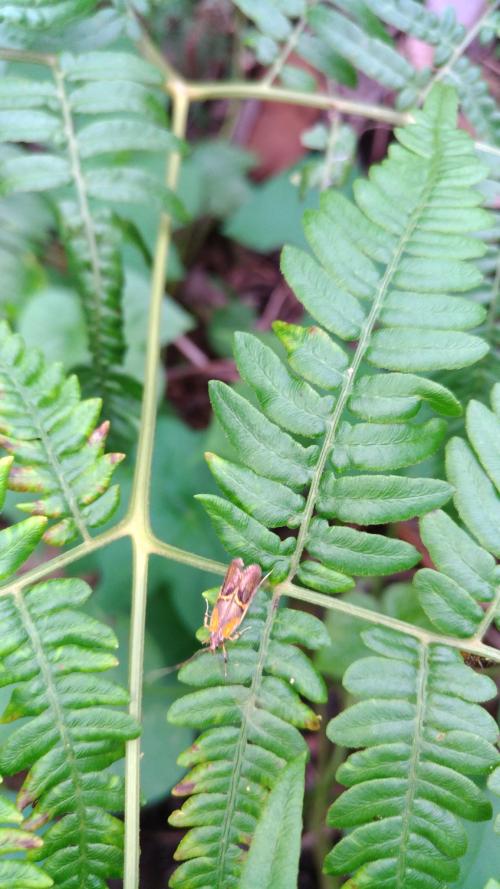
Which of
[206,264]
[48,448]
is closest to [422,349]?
[48,448]

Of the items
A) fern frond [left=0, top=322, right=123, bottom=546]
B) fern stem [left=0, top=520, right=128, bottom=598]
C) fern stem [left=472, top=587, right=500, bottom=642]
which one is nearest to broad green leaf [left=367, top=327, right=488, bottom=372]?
fern stem [left=472, top=587, right=500, bottom=642]

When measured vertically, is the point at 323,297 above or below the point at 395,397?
above

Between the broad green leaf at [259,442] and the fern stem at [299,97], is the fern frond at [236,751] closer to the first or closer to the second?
the broad green leaf at [259,442]

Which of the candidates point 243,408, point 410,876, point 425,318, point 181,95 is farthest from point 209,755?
point 181,95

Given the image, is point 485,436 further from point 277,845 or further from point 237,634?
point 277,845

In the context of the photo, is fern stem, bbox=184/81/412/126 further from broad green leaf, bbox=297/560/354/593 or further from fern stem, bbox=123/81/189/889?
broad green leaf, bbox=297/560/354/593

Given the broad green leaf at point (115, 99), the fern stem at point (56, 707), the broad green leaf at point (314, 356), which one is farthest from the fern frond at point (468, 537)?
the broad green leaf at point (115, 99)

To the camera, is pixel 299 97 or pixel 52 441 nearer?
pixel 52 441
